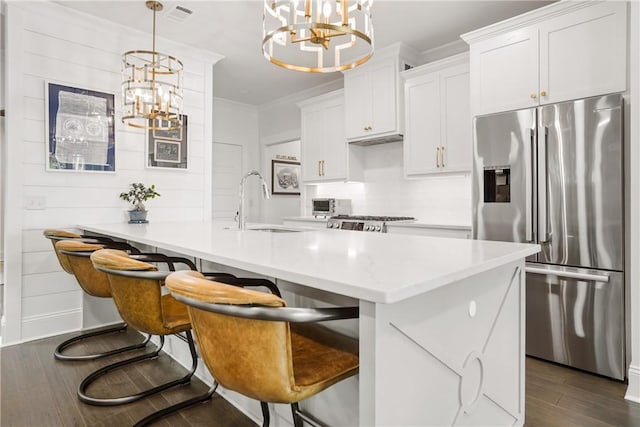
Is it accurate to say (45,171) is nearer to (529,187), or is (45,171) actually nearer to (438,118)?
(438,118)

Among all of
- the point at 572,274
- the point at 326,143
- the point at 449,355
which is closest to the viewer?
the point at 449,355

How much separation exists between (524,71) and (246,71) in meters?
3.19

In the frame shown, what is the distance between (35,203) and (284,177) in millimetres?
4077

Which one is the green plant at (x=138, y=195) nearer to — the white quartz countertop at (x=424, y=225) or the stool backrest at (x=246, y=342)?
the white quartz countertop at (x=424, y=225)

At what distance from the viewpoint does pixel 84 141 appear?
332cm

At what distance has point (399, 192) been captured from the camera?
448 cm

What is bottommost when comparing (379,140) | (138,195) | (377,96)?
(138,195)

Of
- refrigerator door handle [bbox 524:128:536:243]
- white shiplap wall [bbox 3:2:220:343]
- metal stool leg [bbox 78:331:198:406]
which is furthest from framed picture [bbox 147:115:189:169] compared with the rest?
refrigerator door handle [bbox 524:128:536:243]

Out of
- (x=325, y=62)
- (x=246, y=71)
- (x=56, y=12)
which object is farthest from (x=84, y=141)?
(x=325, y=62)

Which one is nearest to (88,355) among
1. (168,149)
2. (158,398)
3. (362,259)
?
A: (158,398)

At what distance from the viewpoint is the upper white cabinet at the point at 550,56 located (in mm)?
2445

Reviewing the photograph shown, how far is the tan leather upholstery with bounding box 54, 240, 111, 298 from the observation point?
2139 millimetres

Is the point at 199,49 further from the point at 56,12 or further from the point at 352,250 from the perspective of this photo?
the point at 352,250

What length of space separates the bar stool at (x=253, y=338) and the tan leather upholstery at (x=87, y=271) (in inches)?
52.4
